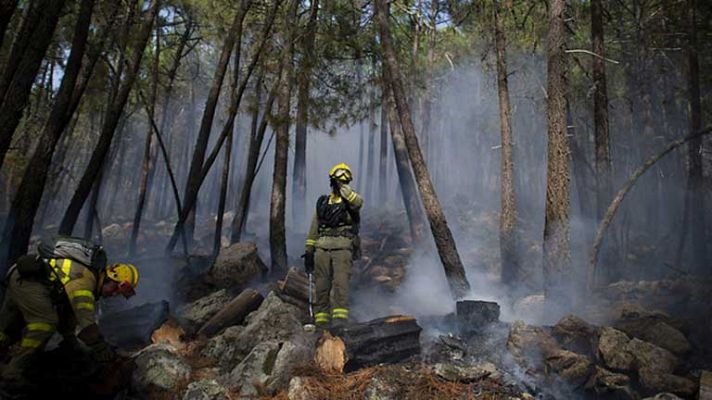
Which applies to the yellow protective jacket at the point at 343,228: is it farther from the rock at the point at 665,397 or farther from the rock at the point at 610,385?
the rock at the point at 665,397

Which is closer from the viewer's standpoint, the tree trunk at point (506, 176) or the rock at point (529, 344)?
the rock at point (529, 344)

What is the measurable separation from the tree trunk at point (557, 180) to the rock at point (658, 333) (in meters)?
1.51

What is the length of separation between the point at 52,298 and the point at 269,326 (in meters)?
2.15

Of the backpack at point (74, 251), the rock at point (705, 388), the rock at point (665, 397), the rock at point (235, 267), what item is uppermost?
the backpack at point (74, 251)

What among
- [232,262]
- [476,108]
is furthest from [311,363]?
[476,108]

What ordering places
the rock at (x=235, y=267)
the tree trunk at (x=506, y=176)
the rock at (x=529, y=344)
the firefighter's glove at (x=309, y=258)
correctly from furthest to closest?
the tree trunk at (x=506, y=176), the rock at (x=235, y=267), the firefighter's glove at (x=309, y=258), the rock at (x=529, y=344)

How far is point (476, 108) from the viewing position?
111ft

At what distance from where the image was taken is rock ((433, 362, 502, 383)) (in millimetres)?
4066

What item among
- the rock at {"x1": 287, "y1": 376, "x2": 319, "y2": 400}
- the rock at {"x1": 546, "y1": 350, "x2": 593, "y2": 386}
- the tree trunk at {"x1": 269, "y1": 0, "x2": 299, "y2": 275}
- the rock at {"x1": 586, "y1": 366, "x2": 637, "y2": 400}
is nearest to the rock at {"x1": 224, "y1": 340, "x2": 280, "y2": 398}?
the rock at {"x1": 287, "y1": 376, "x2": 319, "y2": 400}

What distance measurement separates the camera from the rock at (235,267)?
7.38 m

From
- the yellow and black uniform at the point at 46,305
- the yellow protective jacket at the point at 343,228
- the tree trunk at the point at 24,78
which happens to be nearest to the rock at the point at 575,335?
the yellow protective jacket at the point at 343,228

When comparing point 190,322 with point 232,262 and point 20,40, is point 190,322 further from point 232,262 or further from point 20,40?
point 20,40

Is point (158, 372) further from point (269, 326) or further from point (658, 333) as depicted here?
point (658, 333)

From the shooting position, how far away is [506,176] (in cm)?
974
